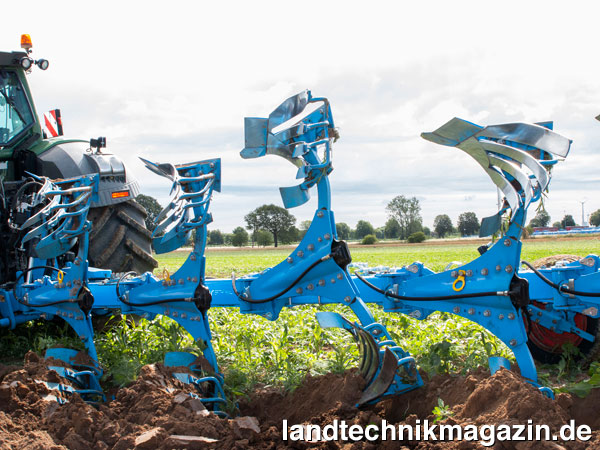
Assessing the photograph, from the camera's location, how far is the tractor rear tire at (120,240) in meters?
5.82

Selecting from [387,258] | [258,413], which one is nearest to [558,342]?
[258,413]

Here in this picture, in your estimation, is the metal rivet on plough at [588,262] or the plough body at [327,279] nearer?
the plough body at [327,279]

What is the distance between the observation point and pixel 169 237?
391cm

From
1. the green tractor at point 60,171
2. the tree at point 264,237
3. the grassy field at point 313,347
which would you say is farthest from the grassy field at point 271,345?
the tree at point 264,237

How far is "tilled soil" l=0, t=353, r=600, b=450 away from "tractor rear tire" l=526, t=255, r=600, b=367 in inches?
49.1

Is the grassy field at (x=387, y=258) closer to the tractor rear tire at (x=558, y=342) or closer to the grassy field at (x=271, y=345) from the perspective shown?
the grassy field at (x=271, y=345)

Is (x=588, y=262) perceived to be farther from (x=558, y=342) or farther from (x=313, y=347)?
(x=313, y=347)

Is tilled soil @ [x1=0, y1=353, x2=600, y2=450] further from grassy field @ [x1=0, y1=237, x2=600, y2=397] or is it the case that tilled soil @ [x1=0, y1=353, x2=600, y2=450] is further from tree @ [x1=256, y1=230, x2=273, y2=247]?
tree @ [x1=256, y1=230, x2=273, y2=247]

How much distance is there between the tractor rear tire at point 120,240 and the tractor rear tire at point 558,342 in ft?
11.9

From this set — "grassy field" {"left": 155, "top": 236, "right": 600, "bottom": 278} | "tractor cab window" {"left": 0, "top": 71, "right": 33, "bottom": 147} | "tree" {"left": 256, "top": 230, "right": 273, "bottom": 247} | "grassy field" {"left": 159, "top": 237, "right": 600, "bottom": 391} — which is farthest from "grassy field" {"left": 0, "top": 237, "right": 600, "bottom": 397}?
"tree" {"left": 256, "top": 230, "right": 273, "bottom": 247}

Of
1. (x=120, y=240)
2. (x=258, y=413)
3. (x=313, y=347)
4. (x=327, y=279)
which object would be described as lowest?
(x=258, y=413)

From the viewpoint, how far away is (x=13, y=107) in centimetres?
644

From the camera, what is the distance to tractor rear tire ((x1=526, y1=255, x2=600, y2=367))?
4656mm

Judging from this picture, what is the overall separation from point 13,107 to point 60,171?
1.07 meters
